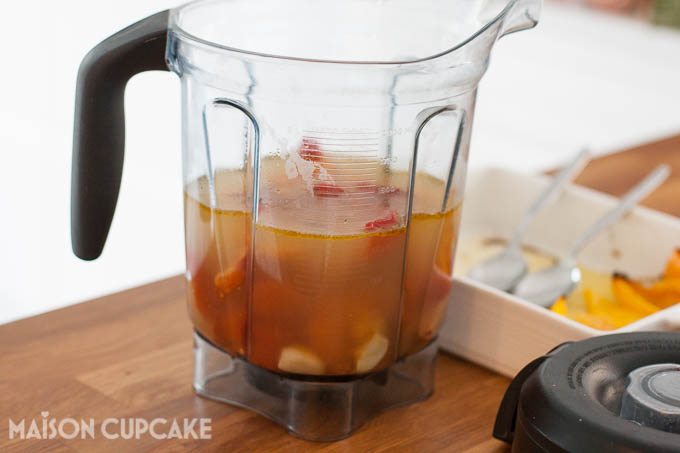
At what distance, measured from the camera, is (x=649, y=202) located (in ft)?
3.32

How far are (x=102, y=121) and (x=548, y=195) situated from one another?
44 centimetres

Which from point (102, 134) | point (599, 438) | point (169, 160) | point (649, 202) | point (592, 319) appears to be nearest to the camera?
point (599, 438)

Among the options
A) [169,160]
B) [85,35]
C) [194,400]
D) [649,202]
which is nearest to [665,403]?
[194,400]

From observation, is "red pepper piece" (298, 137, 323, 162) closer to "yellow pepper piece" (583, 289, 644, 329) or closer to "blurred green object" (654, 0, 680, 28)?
"yellow pepper piece" (583, 289, 644, 329)

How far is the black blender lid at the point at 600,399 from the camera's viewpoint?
45cm

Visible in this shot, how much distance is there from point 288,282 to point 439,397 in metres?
0.16

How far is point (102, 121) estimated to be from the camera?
21.8 inches

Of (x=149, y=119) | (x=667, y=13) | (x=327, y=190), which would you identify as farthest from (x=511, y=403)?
(x=667, y=13)

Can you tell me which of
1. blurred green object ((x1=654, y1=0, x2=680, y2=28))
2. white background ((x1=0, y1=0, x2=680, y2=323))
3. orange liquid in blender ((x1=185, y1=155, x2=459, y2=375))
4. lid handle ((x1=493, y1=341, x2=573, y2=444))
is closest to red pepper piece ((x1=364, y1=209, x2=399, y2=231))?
orange liquid in blender ((x1=185, y1=155, x2=459, y2=375))

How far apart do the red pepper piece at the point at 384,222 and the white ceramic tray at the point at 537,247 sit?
0.43 feet

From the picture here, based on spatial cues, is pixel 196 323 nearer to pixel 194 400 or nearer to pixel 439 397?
pixel 194 400

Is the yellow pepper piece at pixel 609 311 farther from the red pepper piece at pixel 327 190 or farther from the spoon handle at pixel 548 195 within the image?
the red pepper piece at pixel 327 190

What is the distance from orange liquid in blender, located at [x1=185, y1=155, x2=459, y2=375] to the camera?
1.72ft

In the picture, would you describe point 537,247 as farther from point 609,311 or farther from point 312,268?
point 312,268
